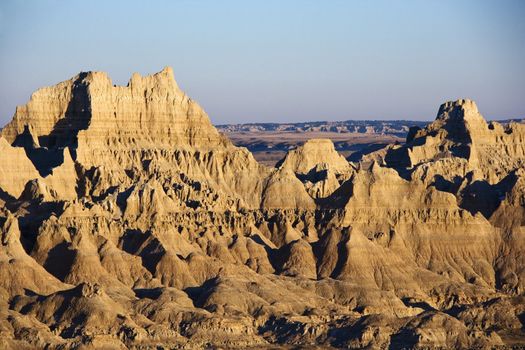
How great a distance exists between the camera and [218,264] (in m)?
174

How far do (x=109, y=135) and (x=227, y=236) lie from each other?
20.6 meters

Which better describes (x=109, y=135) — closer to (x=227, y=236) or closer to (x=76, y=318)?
(x=227, y=236)

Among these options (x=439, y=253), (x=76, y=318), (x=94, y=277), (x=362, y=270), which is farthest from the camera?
(x=439, y=253)

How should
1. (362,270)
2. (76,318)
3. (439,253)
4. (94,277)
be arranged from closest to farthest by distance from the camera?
(76,318), (94,277), (362,270), (439,253)

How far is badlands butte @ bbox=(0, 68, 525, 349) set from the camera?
15000cm

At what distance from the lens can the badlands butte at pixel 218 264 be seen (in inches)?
5906

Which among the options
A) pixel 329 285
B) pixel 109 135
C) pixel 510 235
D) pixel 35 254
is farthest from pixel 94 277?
pixel 510 235

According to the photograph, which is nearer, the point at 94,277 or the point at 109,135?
the point at 94,277

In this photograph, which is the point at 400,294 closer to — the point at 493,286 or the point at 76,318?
the point at 493,286

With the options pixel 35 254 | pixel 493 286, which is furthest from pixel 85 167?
pixel 493 286

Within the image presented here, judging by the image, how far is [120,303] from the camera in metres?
154

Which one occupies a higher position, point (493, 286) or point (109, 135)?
point (109, 135)

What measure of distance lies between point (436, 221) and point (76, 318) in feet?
184

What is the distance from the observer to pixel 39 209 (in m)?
182
